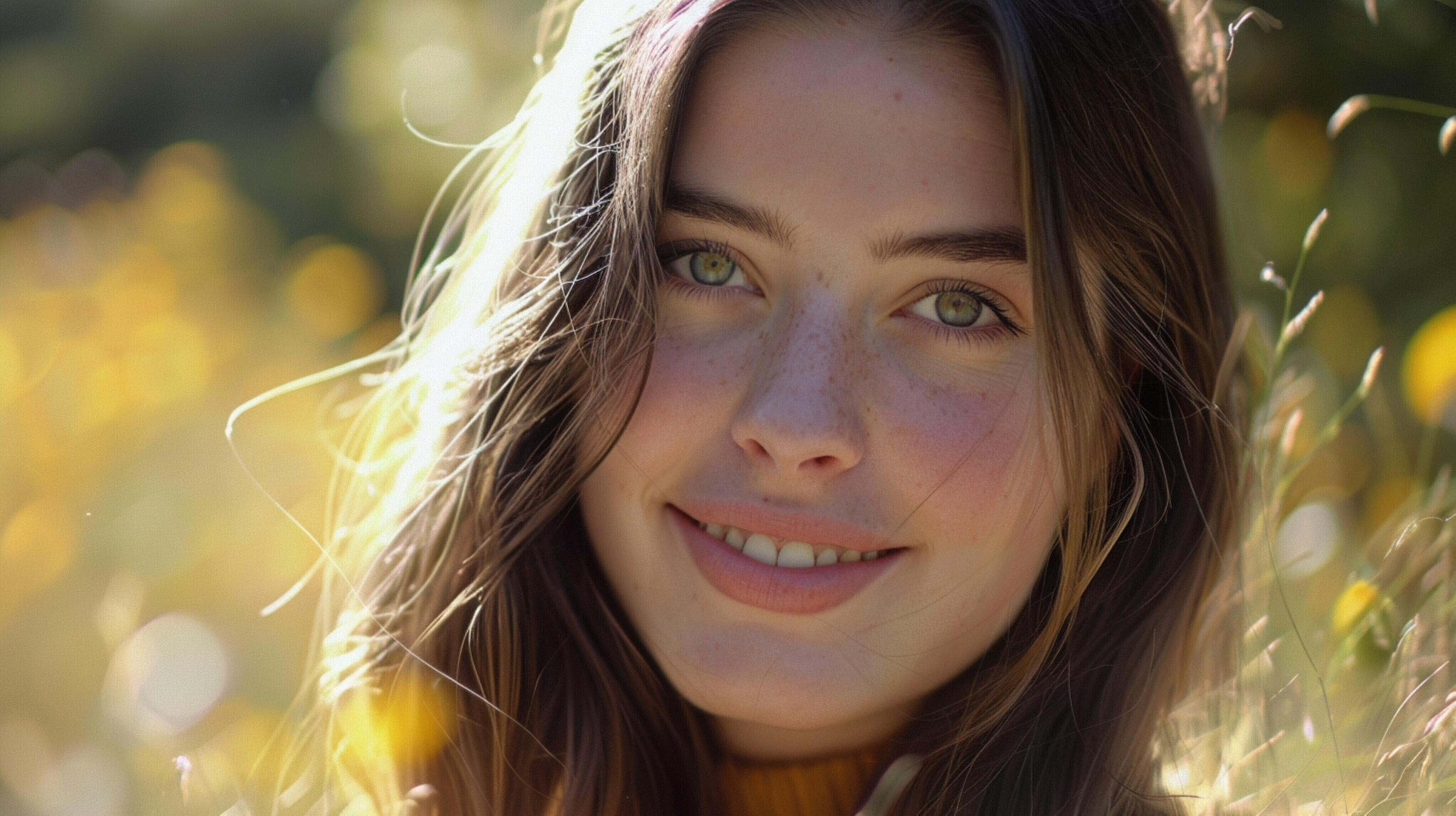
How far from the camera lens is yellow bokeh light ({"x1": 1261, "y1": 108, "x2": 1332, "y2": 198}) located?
3.78 meters

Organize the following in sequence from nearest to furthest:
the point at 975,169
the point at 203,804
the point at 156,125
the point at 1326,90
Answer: the point at 975,169 → the point at 203,804 → the point at 1326,90 → the point at 156,125

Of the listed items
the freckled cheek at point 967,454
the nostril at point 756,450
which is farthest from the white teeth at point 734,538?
the freckled cheek at point 967,454

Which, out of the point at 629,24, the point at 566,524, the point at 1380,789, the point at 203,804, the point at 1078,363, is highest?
the point at 629,24

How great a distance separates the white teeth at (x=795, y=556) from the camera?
1.65 metres

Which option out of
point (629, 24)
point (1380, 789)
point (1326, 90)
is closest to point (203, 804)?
point (629, 24)

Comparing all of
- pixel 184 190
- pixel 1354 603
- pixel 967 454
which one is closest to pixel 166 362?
pixel 184 190

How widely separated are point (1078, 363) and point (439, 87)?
2926 millimetres

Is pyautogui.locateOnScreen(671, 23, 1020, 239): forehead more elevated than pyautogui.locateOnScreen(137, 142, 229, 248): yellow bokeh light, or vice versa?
pyautogui.locateOnScreen(137, 142, 229, 248): yellow bokeh light

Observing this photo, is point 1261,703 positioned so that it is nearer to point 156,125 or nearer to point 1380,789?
point 1380,789

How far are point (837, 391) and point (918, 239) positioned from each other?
21 cm

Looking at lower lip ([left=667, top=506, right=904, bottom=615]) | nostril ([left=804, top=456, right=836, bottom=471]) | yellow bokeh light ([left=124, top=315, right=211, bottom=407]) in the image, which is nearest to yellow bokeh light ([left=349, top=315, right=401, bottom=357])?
yellow bokeh light ([left=124, top=315, right=211, bottom=407])

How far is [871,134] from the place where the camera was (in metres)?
1.55

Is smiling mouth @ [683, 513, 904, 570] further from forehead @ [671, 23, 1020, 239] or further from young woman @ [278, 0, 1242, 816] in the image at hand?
forehead @ [671, 23, 1020, 239]

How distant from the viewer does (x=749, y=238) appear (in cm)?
162
